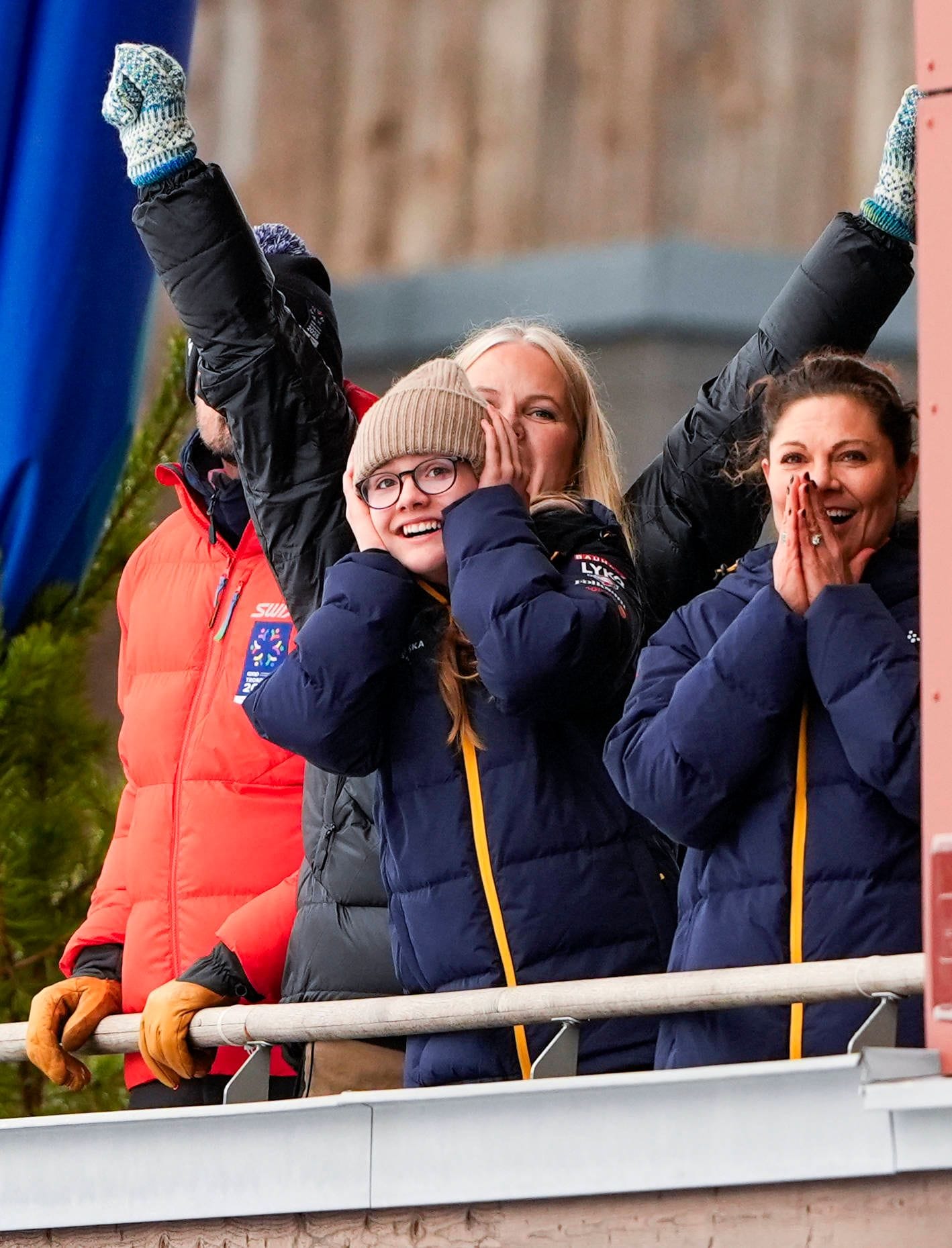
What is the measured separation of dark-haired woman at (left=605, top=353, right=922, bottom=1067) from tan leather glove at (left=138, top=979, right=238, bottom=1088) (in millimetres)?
744

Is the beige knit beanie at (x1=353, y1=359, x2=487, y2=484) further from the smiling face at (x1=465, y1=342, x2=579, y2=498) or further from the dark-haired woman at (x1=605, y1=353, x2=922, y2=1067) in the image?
the dark-haired woman at (x1=605, y1=353, x2=922, y2=1067)

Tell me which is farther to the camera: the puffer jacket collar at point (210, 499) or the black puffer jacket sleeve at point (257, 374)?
the puffer jacket collar at point (210, 499)

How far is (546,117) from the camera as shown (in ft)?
24.0

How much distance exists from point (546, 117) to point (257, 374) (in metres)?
4.27

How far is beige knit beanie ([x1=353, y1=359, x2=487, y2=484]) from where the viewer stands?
2.95 metres

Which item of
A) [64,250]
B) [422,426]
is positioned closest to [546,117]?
[64,250]

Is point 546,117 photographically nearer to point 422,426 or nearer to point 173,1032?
point 422,426

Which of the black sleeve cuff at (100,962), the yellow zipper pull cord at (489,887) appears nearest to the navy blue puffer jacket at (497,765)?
the yellow zipper pull cord at (489,887)

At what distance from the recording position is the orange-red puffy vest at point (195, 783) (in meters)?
3.36

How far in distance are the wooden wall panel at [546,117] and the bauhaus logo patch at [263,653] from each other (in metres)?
4.00

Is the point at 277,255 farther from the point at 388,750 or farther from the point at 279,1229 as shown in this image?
the point at 279,1229

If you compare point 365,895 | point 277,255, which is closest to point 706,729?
point 365,895

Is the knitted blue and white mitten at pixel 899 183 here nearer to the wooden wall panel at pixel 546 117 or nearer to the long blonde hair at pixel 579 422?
the long blonde hair at pixel 579 422

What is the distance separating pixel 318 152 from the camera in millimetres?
7680
